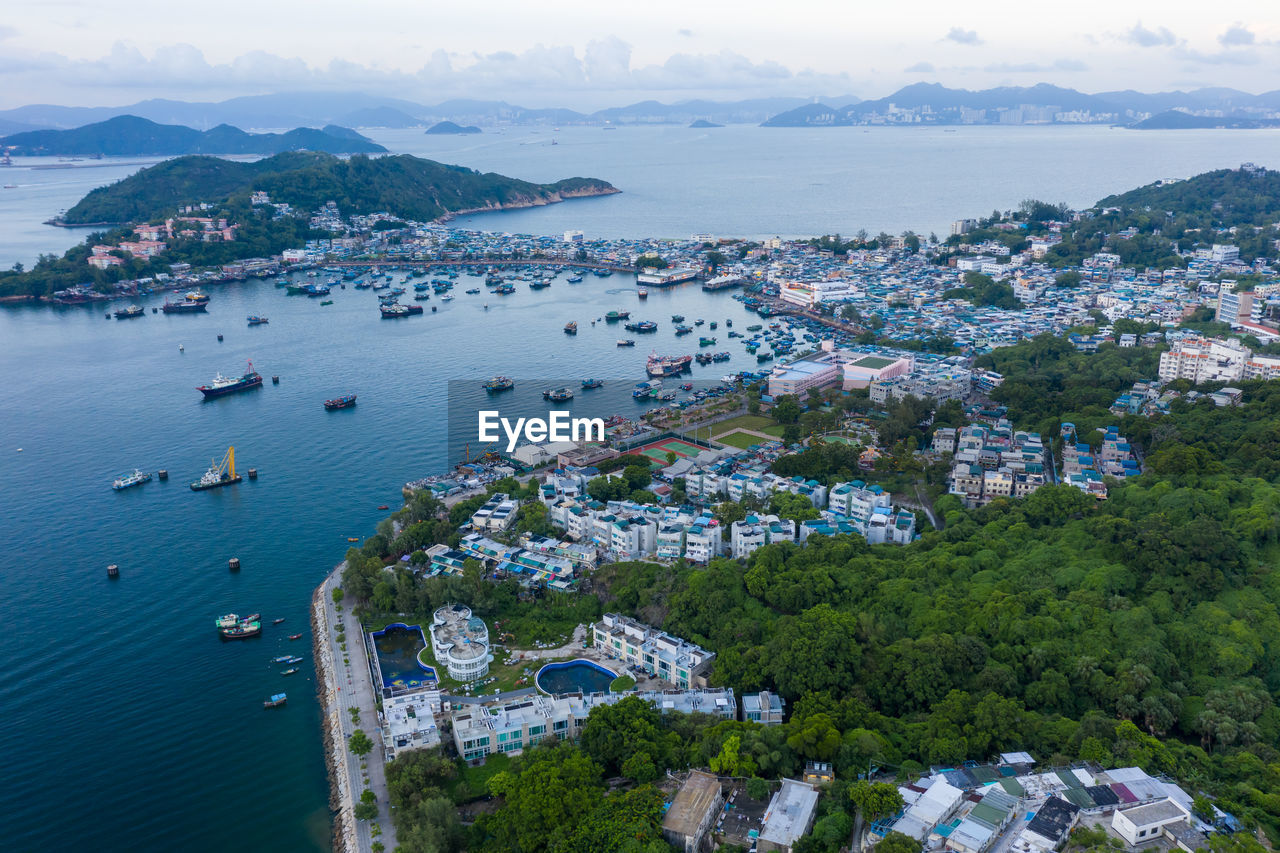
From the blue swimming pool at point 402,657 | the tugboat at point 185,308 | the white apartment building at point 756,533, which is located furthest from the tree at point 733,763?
the tugboat at point 185,308

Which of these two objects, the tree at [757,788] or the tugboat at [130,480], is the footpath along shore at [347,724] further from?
the tugboat at [130,480]

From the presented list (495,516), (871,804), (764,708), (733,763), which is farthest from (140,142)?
(871,804)

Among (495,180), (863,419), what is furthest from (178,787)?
(495,180)

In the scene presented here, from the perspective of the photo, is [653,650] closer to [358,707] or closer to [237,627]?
[358,707]

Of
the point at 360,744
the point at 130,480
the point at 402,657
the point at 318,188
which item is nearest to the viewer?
→ the point at 360,744

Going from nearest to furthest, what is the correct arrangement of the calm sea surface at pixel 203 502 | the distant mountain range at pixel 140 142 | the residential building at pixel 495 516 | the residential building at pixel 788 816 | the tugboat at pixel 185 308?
the residential building at pixel 788 816, the calm sea surface at pixel 203 502, the residential building at pixel 495 516, the tugboat at pixel 185 308, the distant mountain range at pixel 140 142

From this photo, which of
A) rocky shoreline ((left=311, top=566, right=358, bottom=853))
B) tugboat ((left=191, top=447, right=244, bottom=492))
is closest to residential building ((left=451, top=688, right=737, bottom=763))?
rocky shoreline ((left=311, top=566, right=358, bottom=853))
